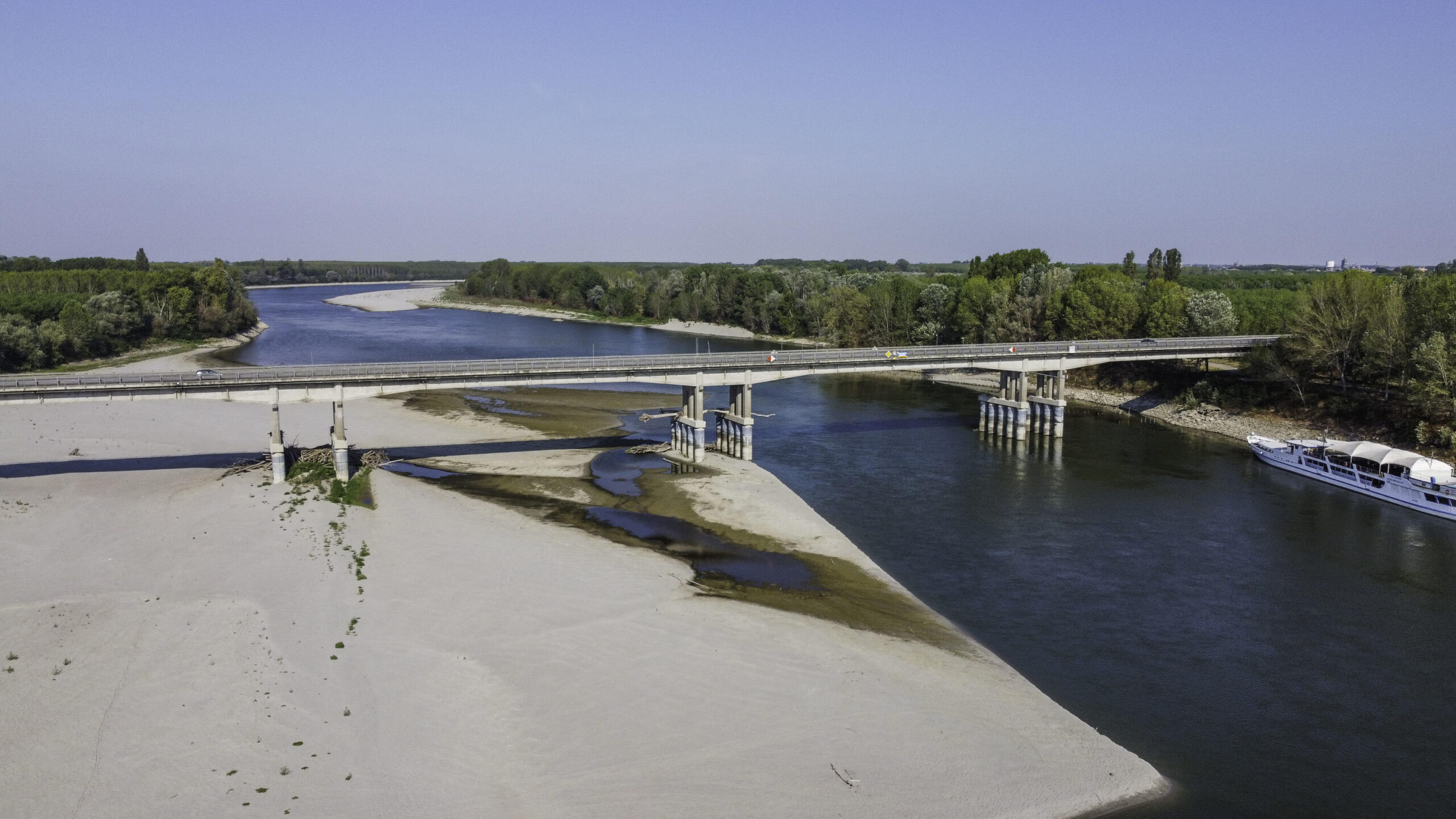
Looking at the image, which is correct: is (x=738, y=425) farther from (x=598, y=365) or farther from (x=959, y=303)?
(x=959, y=303)

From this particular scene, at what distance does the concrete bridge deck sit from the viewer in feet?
165

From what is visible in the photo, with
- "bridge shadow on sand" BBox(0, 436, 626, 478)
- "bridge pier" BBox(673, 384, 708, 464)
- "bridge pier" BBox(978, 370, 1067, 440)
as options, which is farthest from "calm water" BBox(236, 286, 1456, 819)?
"bridge shadow on sand" BBox(0, 436, 626, 478)

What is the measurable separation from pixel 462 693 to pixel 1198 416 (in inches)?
2756

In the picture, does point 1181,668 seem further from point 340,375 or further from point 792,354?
point 340,375

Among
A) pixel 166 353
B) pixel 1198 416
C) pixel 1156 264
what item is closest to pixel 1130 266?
pixel 1156 264

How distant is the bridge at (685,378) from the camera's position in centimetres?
5066

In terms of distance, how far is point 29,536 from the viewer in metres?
39.3

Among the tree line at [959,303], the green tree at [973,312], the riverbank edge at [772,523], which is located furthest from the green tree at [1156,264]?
the riverbank edge at [772,523]

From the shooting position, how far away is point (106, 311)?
113 metres

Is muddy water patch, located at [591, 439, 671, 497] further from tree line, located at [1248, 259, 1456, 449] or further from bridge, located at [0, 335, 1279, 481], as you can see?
tree line, located at [1248, 259, 1456, 449]

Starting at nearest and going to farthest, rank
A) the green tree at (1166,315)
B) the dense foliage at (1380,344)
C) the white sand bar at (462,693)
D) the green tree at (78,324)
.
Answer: the white sand bar at (462,693) → the dense foliage at (1380,344) → the green tree at (1166,315) → the green tree at (78,324)

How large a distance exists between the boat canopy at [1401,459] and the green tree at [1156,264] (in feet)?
290

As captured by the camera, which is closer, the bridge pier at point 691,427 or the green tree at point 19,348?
the bridge pier at point 691,427

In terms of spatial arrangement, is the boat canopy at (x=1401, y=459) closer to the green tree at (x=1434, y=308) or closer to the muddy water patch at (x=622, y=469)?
the green tree at (x=1434, y=308)
